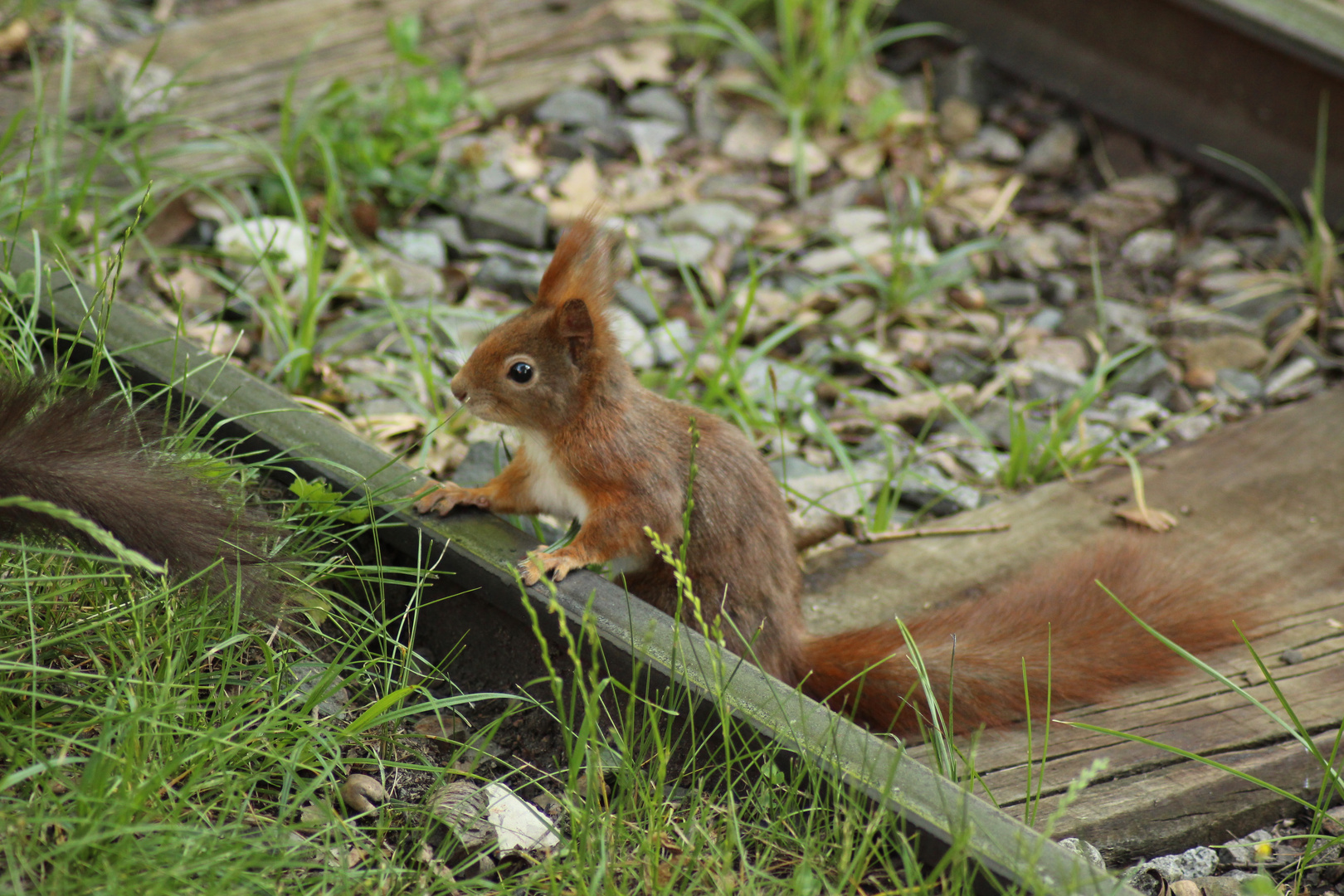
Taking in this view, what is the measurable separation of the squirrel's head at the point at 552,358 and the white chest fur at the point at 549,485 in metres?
0.06

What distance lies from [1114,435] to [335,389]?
6.67 feet

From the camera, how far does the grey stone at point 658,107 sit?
4.98 metres

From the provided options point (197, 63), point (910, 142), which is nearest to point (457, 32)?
point (197, 63)

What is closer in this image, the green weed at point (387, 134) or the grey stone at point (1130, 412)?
the grey stone at point (1130, 412)

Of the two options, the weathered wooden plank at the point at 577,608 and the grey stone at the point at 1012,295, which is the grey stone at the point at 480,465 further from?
the grey stone at the point at 1012,295

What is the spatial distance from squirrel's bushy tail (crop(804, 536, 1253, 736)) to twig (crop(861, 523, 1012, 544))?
18.7 inches

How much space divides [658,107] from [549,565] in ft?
10.5

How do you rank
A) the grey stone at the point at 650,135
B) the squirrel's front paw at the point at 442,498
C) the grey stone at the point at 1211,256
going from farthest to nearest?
1. the grey stone at the point at 650,135
2. the grey stone at the point at 1211,256
3. the squirrel's front paw at the point at 442,498

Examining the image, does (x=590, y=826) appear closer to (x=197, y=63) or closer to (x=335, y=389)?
(x=335, y=389)

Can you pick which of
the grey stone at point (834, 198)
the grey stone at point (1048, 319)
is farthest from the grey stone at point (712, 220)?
the grey stone at point (1048, 319)

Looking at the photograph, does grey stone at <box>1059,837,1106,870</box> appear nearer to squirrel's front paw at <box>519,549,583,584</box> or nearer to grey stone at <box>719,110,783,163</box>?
squirrel's front paw at <box>519,549,583,584</box>

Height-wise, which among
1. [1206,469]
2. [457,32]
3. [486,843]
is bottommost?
[1206,469]

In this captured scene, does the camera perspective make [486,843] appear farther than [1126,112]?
No

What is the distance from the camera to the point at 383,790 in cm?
191
